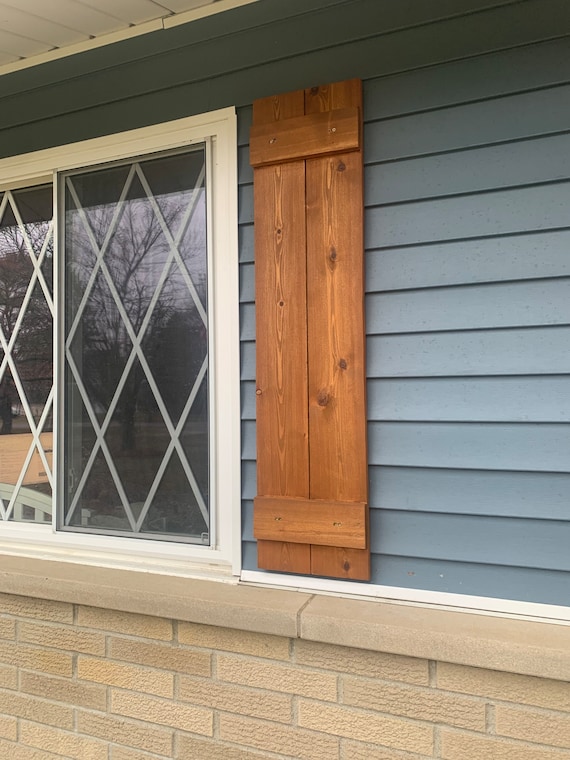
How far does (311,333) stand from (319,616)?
32.2 inches

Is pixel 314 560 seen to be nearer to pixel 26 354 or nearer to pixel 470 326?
pixel 470 326

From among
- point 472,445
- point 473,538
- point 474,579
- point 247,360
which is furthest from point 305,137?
point 474,579

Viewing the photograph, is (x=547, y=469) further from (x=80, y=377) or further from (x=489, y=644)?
(x=80, y=377)

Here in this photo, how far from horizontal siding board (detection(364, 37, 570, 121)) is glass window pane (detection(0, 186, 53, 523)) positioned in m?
1.35

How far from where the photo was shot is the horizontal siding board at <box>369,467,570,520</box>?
1536 mm

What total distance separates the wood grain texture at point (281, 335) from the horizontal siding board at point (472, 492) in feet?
0.84

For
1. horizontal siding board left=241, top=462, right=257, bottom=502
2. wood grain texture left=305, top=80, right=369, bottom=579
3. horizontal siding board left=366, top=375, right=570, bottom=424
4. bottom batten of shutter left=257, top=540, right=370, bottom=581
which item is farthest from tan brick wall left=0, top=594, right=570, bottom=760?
horizontal siding board left=366, top=375, right=570, bottom=424

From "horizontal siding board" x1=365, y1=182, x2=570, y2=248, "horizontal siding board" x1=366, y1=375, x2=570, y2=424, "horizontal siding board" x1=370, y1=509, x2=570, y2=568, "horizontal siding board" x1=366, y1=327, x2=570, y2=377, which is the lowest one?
"horizontal siding board" x1=370, y1=509, x2=570, y2=568

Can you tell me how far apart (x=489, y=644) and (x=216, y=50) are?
1967mm

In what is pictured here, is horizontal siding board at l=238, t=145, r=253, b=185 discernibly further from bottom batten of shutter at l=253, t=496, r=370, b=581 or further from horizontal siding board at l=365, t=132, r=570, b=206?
bottom batten of shutter at l=253, t=496, r=370, b=581

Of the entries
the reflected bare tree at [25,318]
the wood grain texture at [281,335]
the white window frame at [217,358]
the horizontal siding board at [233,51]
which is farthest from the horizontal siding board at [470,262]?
the reflected bare tree at [25,318]

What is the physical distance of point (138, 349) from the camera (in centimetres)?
209

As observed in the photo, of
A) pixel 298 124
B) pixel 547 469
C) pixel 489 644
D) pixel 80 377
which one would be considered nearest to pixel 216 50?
pixel 298 124

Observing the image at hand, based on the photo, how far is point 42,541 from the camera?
2.23m
